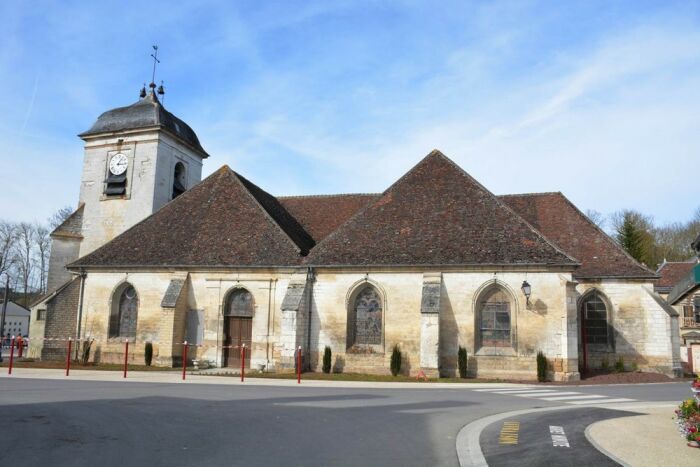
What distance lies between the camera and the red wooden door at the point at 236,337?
939 inches

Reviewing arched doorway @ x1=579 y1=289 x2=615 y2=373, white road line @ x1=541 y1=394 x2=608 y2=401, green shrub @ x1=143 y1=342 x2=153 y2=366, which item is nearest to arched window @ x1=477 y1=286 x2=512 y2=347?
arched doorway @ x1=579 y1=289 x2=615 y2=373

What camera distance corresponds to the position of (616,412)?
11781 mm

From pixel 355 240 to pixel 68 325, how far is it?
13716mm

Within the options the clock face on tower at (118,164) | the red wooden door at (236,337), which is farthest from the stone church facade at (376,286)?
the clock face on tower at (118,164)

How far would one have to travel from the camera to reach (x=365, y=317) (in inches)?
902

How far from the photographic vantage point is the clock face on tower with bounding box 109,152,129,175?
3052cm

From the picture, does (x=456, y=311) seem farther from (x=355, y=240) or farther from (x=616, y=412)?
(x=616, y=412)

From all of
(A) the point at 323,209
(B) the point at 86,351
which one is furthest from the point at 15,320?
(A) the point at 323,209

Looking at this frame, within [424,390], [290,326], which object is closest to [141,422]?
[424,390]

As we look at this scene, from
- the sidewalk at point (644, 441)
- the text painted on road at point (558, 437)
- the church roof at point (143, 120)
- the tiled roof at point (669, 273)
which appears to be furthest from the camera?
the tiled roof at point (669, 273)

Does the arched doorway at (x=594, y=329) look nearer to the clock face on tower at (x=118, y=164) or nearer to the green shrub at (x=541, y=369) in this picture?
the green shrub at (x=541, y=369)

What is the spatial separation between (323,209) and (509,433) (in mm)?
20601

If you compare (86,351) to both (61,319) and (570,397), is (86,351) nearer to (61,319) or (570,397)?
(61,319)

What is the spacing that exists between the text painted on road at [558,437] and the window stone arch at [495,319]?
1187cm
